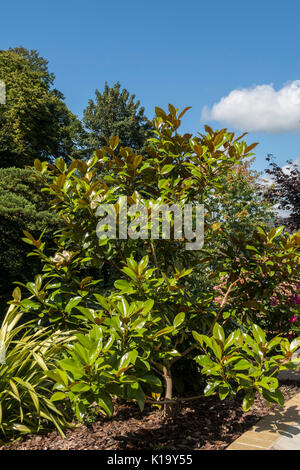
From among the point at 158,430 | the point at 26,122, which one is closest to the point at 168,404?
the point at 158,430

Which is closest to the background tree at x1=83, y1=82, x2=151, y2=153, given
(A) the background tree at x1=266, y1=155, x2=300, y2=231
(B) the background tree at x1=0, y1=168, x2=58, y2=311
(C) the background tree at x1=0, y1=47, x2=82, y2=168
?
(C) the background tree at x1=0, y1=47, x2=82, y2=168

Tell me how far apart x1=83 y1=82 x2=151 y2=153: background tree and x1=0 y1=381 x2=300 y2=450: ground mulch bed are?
834 inches

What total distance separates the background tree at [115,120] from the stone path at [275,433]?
21.3 m

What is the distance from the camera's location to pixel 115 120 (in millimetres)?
24891

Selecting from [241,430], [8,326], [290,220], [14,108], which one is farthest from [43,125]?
[241,430]

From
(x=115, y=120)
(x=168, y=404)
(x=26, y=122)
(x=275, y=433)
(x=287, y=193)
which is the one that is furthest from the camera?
(x=115, y=120)

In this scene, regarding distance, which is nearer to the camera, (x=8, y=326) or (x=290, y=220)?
(x=8, y=326)

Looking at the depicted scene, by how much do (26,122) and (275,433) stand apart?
17.7 meters

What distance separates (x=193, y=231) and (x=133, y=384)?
51.4 inches

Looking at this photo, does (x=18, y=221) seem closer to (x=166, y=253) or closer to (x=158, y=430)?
(x=166, y=253)

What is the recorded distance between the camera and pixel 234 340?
8.20 feet

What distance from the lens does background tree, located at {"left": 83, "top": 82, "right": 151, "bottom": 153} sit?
23859mm
